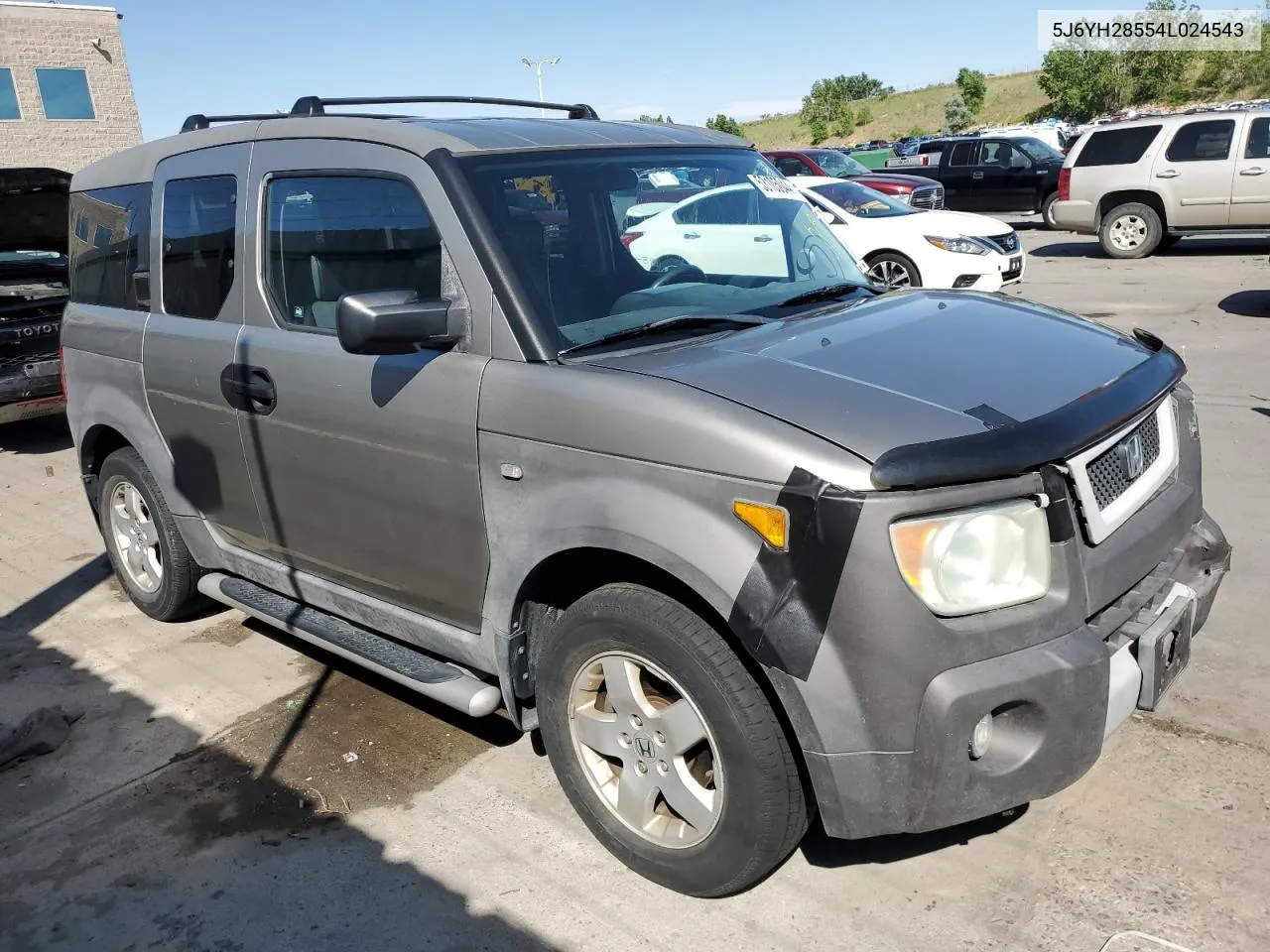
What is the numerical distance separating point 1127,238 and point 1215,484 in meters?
11.5

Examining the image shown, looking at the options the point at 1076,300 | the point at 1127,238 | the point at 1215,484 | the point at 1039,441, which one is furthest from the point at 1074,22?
the point at 1039,441

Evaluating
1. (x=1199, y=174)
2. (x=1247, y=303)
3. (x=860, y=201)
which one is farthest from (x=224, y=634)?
(x=1199, y=174)

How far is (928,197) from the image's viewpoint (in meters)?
17.8

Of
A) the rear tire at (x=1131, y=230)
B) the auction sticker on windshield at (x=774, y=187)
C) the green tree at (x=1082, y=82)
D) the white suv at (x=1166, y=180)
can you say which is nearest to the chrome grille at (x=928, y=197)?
the white suv at (x=1166, y=180)

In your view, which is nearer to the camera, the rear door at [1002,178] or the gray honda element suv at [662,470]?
the gray honda element suv at [662,470]

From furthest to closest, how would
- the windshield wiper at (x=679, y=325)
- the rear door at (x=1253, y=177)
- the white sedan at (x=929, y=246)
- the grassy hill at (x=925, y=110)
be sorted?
the grassy hill at (x=925, y=110), the rear door at (x=1253, y=177), the white sedan at (x=929, y=246), the windshield wiper at (x=679, y=325)

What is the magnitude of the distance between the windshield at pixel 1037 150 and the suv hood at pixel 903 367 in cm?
1994

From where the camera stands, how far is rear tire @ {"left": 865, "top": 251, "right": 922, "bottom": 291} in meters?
11.5

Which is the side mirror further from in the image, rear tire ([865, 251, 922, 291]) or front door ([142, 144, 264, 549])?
rear tire ([865, 251, 922, 291])

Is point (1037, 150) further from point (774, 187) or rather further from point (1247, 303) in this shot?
point (774, 187)

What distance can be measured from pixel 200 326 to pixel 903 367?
271 centimetres

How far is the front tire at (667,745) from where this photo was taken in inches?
102

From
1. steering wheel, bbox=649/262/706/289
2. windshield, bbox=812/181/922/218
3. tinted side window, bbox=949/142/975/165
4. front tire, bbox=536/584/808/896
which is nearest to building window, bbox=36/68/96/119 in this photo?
tinted side window, bbox=949/142/975/165

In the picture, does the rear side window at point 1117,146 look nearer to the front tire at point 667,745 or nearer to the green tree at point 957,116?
the front tire at point 667,745
